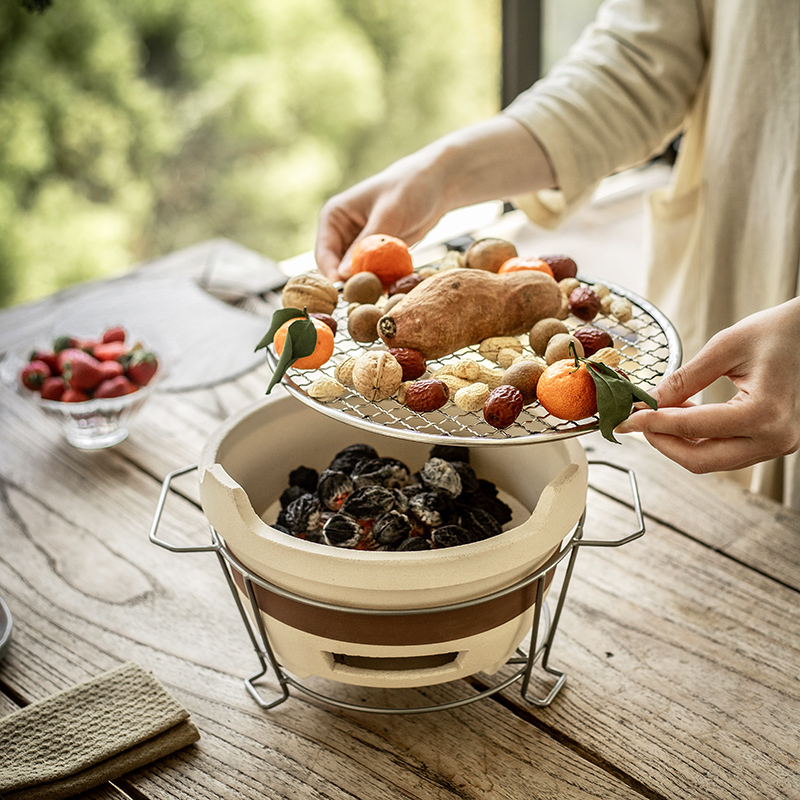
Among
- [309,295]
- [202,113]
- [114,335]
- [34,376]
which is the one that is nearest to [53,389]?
[34,376]

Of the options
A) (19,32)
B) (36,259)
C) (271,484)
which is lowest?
(36,259)

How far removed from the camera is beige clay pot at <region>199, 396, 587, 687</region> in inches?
26.7

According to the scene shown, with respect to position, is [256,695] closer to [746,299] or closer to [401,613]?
[401,613]

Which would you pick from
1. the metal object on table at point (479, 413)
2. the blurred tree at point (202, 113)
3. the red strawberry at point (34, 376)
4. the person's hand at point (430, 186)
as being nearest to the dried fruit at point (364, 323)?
the metal object on table at point (479, 413)

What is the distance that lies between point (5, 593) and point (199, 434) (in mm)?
374

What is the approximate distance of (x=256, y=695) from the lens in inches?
33.0

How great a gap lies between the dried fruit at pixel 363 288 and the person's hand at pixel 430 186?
0.06 m

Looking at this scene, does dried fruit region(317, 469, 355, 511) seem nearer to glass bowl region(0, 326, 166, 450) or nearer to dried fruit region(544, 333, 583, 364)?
dried fruit region(544, 333, 583, 364)

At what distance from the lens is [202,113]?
7.94 m

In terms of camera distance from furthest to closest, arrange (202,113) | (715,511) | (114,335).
Answer: (202,113) < (114,335) < (715,511)

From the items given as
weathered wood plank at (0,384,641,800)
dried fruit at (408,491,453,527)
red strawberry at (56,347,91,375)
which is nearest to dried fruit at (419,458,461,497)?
dried fruit at (408,491,453,527)

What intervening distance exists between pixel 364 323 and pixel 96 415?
568mm

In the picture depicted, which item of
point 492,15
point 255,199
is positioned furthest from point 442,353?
point 492,15

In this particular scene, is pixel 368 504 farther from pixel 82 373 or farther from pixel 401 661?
pixel 82 373
